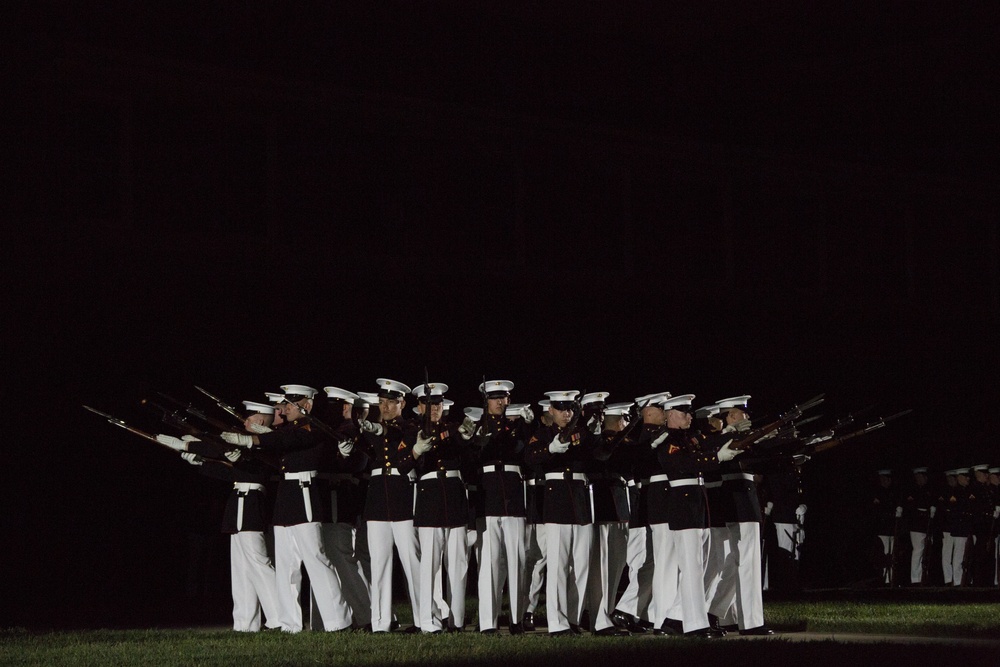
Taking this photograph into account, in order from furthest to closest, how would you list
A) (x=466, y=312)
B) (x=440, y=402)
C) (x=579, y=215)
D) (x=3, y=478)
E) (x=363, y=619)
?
(x=579, y=215) < (x=466, y=312) < (x=3, y=478) < (x=363, y=619) < (x=440, y=402)

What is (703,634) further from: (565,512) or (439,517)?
(439,517)

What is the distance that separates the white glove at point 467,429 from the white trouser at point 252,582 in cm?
199

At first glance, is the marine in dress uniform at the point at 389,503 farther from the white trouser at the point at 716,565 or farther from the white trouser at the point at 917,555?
the white trouser at the point at 917,555

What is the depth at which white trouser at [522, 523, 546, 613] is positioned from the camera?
503 inches

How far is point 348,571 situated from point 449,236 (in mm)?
10075

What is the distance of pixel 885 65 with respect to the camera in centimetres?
2869

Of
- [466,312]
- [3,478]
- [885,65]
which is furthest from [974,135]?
[3,478]

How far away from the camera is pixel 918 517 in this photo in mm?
22672

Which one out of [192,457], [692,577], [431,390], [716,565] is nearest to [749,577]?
[716,565]

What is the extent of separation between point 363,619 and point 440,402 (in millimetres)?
2202

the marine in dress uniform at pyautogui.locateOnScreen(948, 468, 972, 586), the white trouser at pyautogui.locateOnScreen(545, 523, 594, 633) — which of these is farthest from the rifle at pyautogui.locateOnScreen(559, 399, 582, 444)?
the marine in dress uniform at pyautogui.locateOnScreen(948, 468, 972, 586)

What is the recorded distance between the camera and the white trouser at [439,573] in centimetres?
1238

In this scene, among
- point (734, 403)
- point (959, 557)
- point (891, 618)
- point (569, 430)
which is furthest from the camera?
point (959, 557)

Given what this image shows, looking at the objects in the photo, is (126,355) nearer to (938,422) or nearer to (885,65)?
(938,422)
